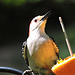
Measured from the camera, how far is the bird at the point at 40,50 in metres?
1.29

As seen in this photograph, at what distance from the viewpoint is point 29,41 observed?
4.46 ft

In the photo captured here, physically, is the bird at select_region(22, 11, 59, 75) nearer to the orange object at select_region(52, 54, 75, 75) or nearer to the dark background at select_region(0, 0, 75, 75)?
the orange object at select_region(52, 54, 75, 75)

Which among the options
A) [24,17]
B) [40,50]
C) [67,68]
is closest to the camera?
[67,68]

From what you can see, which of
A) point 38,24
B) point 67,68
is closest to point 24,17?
point 38,24

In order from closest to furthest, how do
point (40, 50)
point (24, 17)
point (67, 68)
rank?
1. point (67, 68)
2. point (40, 50)
3. point (24, 17)

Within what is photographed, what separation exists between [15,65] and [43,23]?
3.73 meters

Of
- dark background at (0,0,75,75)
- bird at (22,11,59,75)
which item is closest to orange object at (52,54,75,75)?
bird at (22,11,59,75)

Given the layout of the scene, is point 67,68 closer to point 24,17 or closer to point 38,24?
point 38,24

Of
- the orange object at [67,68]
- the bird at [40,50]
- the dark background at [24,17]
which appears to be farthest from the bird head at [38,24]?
the dark background at [24,17]

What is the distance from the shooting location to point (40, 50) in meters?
1.30

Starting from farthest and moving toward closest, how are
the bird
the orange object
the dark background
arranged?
the dark background
the bird
the orange object

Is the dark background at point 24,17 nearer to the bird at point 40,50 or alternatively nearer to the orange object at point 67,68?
the bird at point 40,50

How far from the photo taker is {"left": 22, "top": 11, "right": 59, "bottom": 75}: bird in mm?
1293

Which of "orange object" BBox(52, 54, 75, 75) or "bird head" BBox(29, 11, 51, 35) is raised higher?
"bird head" BBox(29, 11, 51, 35)
